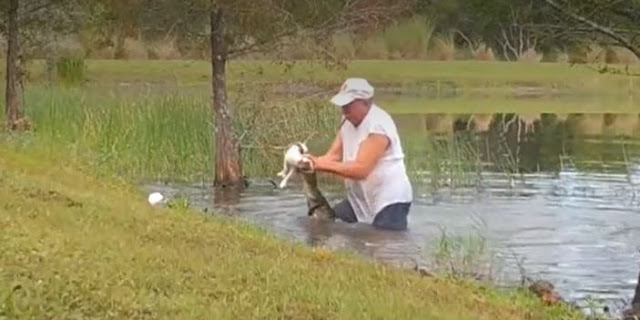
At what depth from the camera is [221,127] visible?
59.4 ft

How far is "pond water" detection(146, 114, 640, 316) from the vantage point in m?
12.3

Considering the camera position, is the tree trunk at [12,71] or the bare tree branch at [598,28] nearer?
the bare tree branch at [598,28]

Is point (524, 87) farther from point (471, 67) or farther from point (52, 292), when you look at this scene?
point (52, 292)

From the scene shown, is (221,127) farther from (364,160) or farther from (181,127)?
(364,160)

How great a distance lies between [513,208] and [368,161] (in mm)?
3997

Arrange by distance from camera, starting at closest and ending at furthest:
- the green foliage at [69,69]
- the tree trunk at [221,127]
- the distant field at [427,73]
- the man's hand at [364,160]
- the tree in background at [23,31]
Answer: the man's hand at [364,160] → the tree trunk at [221,127] → the tree in background at [23,31] → the green foliage at [69,69] → the distant field at [427,73]

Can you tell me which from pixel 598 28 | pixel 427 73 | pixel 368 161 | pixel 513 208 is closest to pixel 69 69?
pixel 513 208

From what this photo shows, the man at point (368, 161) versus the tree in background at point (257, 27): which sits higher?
the tree in background at point (257, 27)

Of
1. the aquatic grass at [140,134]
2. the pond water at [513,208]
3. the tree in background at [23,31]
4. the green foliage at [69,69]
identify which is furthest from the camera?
the green foliage at [69,69]

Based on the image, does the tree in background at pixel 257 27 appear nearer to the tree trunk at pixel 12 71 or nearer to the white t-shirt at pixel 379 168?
the tree trunk at pixel 12 71

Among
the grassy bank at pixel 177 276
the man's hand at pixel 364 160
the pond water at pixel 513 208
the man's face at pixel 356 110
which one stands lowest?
the pond water at pixel 513 208

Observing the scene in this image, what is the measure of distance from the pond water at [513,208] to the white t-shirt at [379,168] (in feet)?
0.98

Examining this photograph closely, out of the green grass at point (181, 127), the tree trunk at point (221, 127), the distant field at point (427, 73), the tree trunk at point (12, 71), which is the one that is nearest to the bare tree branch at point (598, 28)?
the green grass at point (181, 127)

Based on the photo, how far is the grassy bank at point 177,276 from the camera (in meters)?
6.63
